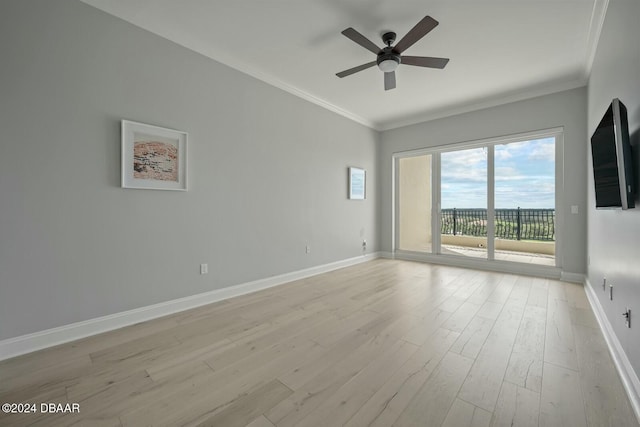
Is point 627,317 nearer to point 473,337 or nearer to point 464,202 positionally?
point 473,337

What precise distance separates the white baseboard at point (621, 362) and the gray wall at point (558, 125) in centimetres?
160

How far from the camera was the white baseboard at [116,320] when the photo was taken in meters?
1.99

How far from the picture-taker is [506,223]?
15.2ft

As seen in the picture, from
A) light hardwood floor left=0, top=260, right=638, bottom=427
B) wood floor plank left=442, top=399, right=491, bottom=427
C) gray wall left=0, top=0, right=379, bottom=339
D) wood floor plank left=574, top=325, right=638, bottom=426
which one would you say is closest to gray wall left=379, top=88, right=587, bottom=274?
light hardwood floor left=0, top=260, right=638, bottom=427

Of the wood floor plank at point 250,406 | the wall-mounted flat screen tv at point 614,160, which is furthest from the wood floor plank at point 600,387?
the wood floor plank at point 250,406

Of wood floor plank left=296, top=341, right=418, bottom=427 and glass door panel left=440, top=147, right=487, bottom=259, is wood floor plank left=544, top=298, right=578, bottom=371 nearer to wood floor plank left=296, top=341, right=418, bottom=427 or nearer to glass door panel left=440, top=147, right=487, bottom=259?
wood floor plank left=296, top=341, right=418, bottom=427

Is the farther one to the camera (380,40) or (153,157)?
(380,40)

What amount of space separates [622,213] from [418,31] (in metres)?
2.10

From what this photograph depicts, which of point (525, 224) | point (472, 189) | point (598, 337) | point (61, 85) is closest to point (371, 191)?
point (472, 189)

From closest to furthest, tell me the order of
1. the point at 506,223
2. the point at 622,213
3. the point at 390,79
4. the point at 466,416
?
the point at 466,416
the point at 622,213
the point at 390,79
the point at 506,223

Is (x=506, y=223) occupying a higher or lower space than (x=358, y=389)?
higher

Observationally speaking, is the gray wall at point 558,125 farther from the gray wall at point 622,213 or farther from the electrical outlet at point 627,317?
the electrical outlet at point 627,317

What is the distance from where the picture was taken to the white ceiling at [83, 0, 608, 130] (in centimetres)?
241

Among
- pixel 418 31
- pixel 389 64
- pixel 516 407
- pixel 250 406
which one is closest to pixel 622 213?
pixel 516 407
